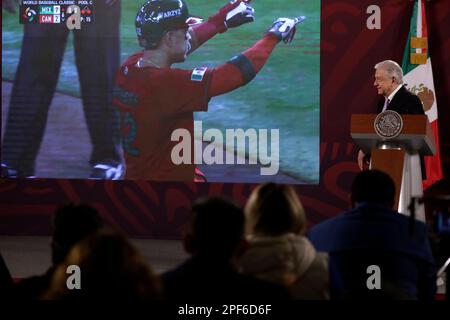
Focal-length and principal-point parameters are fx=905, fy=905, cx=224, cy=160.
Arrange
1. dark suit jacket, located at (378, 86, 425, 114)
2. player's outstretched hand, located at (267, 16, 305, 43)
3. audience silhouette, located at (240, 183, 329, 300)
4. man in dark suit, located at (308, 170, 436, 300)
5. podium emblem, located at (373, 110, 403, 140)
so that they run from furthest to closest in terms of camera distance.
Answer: player's outstretched hand, located at (267, 16, 305, 43) < dark suit jacket, located at (378, 86, 425, 114) < podium emblem, located at (373, 110, 403, 140) < man in dark suit, located at (308, 170, 436, 300) < audience silhouette, located at (240, 183, 329, 300)

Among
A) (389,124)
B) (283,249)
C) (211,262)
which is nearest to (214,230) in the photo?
(211,262)

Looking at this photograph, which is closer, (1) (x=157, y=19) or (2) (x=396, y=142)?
(2) (x=396, y=142)

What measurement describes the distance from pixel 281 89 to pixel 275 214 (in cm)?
522

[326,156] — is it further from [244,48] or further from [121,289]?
[121,289]

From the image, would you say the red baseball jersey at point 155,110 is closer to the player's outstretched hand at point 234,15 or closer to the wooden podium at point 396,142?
the player's outstretched hand at point 234,15

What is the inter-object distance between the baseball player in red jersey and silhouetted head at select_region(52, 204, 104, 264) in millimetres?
5194

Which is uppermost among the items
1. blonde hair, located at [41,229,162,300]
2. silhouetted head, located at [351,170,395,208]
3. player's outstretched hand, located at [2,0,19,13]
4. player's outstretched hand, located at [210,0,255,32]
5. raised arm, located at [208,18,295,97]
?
player's outstretched hand, located at [2,0,19,13]

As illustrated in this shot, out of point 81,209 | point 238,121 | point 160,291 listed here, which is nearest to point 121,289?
point 160,291

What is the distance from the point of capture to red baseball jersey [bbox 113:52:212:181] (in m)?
7.84

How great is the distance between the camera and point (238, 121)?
7789mm

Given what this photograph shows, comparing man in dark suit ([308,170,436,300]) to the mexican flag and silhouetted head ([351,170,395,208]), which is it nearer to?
silhouetted head ([351,170,395,208])

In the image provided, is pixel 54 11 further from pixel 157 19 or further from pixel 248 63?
pixel 248 63

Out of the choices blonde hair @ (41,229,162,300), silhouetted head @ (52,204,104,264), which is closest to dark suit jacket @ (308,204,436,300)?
silhouetted head @ (52,204,104,264)

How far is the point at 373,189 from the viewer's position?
3.06 m
